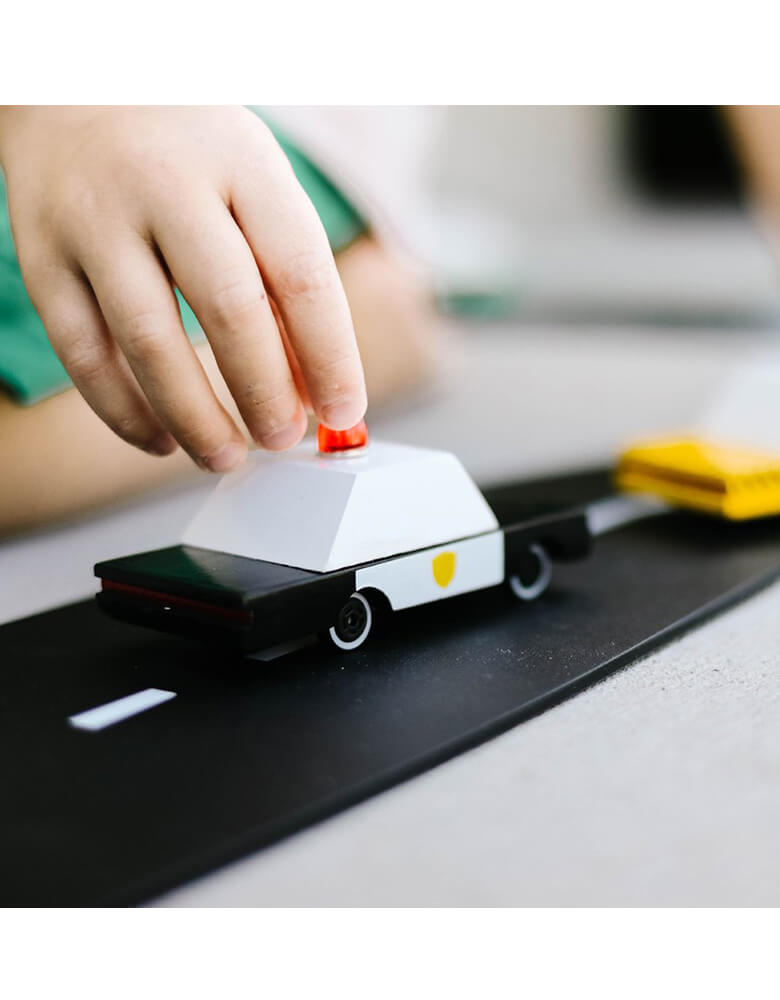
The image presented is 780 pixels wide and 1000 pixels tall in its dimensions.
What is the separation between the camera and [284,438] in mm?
655

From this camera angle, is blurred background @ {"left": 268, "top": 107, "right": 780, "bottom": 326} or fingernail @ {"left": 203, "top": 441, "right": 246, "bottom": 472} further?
blurred background @ {"left": 268, "top": 107, "right": 780, "bottom": 326}

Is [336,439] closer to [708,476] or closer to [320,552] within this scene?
[320,552]

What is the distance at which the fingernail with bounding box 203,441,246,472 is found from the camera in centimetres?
A: 65

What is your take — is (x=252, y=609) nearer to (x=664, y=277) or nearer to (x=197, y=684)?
(x=197, y=684)

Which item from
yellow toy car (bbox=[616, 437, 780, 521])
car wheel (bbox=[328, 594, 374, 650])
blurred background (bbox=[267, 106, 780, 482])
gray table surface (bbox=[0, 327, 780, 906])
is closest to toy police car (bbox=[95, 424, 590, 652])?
car wheel (bbox=[328, 594, 374, 650])

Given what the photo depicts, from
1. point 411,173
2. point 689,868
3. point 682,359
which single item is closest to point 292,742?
point 689,868

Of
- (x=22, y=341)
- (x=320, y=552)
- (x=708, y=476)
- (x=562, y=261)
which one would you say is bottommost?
(x=562, y=261)

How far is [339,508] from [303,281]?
13 centimetres

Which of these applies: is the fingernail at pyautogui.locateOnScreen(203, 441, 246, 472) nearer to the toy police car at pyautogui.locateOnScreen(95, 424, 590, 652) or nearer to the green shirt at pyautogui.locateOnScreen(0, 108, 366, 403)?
the toy police car at pyautogui.locateOnScreen(95, 424, 590, 652)

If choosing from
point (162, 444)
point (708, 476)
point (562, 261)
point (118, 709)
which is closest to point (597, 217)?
point (562, 261)

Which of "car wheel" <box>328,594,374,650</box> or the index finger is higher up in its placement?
the index finger

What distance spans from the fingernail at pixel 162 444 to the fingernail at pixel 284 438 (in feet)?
0.26

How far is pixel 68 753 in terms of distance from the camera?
50 cm

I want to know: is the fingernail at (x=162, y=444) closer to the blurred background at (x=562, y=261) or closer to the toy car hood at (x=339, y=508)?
the toy car hood at (x=339, y=508)
